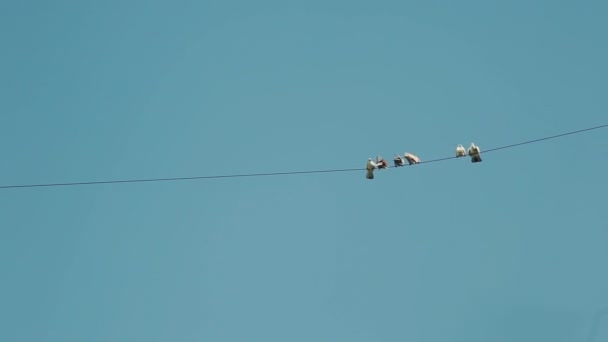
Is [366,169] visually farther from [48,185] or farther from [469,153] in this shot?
[48,185]

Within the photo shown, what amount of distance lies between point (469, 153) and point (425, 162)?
2150 millimetres

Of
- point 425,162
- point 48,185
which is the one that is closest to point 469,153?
point 425,162

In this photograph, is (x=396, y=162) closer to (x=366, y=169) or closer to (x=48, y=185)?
(x=366, y=169)

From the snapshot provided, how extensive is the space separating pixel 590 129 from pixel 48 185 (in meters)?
19.5

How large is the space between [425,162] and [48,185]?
544 inches

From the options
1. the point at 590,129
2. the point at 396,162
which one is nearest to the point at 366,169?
the point at 396,162

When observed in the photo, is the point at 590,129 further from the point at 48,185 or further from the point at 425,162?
the point at 48,185

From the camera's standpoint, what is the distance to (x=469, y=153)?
44.6m

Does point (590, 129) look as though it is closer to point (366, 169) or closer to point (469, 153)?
point (469, 153)

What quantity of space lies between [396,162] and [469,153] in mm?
2638

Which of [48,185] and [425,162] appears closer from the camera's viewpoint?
[425,162]

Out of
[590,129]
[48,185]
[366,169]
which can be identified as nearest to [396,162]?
[366,169]

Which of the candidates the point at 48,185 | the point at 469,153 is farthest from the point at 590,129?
the point at 48,185

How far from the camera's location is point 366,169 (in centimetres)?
4553
